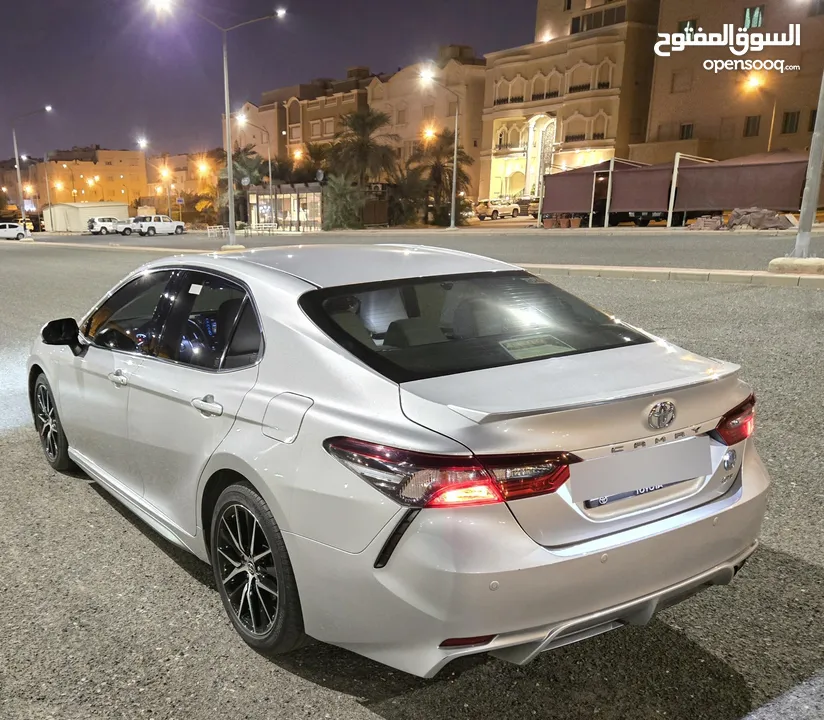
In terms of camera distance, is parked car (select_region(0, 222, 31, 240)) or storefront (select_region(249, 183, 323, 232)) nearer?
parked car (select_region(0, 222, 31, 240))

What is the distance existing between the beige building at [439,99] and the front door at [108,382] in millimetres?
Result: 71543

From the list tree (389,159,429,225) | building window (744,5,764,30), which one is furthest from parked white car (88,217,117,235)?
building window (744,5,764,30)

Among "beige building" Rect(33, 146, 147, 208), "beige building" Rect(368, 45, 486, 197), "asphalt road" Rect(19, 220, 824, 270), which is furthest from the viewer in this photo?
"beige building" Rect(33, 146, 147, 208)

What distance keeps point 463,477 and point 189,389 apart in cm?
143

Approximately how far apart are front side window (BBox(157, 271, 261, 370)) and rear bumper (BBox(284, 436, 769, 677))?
88cm

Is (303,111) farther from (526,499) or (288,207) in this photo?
(526,499)

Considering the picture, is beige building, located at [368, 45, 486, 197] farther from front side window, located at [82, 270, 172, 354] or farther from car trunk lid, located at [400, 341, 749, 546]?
car trunk lid, located at [400, 341, 749, 546]

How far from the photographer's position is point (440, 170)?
180 feet

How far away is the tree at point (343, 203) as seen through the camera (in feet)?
175

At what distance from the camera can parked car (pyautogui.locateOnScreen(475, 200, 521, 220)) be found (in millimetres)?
59344

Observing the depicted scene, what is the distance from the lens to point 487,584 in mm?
2027

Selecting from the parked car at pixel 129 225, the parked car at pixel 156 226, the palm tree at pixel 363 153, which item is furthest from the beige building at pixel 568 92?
the parked car at pixel 129 225

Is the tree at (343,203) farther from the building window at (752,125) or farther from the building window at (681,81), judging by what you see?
the building window at (752,125)

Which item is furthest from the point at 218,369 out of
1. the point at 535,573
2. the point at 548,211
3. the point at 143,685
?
the point at 548,211
